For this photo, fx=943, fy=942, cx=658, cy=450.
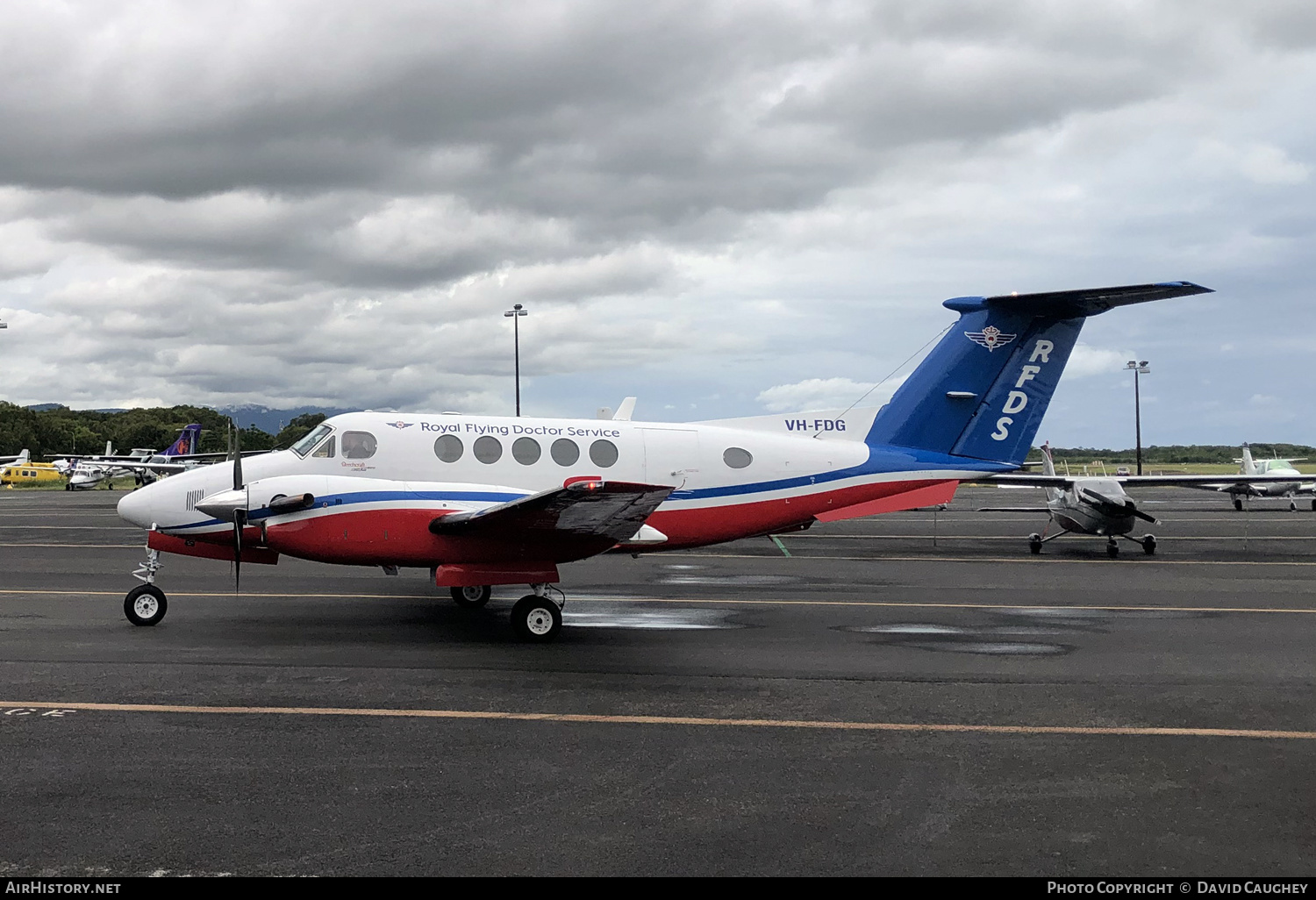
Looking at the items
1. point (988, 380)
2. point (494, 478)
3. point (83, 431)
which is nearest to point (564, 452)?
point (494, 478)

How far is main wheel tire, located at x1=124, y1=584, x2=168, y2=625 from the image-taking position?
1138cm

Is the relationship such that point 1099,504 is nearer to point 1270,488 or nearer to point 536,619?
point 536,619

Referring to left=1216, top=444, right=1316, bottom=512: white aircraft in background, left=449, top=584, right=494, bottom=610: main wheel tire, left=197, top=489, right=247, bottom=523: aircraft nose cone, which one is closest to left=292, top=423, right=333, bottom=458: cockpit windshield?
left=197, top=489, right=247, bottom=523: aircraft nose cone

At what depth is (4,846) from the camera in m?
4.86

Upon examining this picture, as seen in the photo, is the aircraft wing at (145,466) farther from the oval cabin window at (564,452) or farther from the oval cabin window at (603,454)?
the oval cabin window at (603,454)

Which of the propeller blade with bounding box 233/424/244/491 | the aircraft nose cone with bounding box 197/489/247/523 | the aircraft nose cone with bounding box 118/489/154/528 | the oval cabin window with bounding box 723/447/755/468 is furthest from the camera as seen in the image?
the oval cabin window with bounding box 723/447/755/468

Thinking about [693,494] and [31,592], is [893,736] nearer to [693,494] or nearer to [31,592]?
[693,494]

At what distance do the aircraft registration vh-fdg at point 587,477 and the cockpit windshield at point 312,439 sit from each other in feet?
0.08

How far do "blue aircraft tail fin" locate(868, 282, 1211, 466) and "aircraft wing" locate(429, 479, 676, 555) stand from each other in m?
4.93

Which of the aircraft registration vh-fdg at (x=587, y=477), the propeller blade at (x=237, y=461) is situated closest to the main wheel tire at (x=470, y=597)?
the aircraft registration vh-fdg at (x=587, y=477)

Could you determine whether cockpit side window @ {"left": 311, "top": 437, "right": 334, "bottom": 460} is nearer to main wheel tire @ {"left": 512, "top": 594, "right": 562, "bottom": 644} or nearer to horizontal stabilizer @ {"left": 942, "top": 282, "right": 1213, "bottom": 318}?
main wheel tire @ {"left": 512, "top": 594, "right": 562, "bottom": 644}

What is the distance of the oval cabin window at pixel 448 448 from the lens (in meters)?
12.0

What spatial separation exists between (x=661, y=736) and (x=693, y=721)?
0.51 metres

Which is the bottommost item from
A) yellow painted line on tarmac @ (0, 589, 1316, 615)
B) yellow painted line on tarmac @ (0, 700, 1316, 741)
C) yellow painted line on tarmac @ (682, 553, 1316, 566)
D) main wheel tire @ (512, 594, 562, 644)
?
yellow painted line on tarmac @ (682, 553, 1316, 566)
